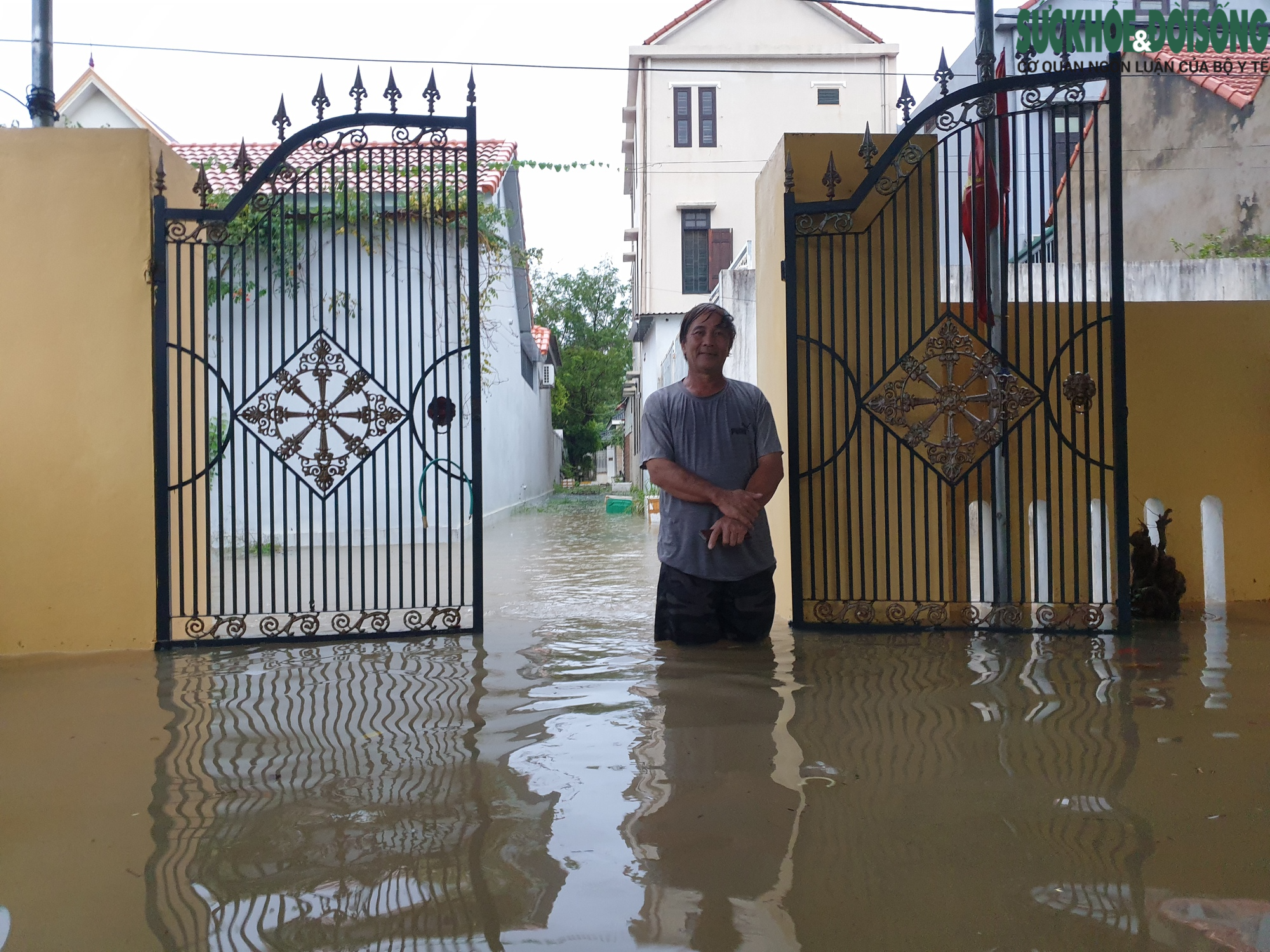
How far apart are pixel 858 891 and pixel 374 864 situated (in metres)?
1.17

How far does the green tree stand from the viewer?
133ft

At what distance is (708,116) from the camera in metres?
26.5

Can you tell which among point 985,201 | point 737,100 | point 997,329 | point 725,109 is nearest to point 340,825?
point 997,329

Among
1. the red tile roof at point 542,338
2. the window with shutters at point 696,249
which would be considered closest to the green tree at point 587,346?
the red tile roof at point 542,338

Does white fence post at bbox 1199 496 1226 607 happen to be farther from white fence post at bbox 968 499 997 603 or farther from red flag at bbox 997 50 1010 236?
red flag at bbox 997 50 1010 236

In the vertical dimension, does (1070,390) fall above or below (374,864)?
above

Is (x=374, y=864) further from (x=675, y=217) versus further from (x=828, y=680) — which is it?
(x=675, y=217)

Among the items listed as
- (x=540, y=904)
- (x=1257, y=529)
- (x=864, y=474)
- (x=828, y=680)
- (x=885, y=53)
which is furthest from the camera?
(x=885, y=53)

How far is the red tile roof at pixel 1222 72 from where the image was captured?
12.6 meters

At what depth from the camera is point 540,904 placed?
2.29 metres

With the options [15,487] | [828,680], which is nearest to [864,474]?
[828,680]

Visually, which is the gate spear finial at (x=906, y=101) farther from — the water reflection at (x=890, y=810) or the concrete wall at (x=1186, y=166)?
the concrete wall at (x=1186, y=166)

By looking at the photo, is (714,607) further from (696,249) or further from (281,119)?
(696,249)

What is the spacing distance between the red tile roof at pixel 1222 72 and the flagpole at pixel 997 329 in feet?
28.8
